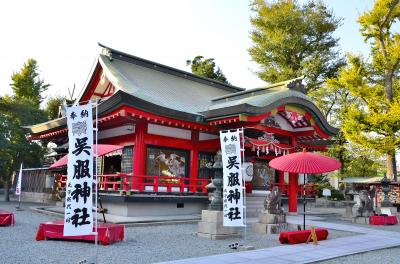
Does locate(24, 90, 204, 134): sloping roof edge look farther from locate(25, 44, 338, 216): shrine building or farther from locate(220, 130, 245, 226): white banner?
locate(220, 130, 245, 226): white banner

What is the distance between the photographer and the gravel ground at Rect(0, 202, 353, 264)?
7.38 metres

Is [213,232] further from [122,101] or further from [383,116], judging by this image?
[383,116]

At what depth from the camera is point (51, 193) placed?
73.7 feet

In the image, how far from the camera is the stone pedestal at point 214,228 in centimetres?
1043

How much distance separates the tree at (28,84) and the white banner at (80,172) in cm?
3053

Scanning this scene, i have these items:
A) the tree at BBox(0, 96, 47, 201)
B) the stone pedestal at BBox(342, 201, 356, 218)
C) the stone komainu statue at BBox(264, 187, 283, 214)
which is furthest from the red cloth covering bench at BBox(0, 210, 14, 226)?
the stone pedestal at BBox(342, 201, 356, 218)

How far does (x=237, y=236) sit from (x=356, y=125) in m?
18.1

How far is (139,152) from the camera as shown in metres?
15.5

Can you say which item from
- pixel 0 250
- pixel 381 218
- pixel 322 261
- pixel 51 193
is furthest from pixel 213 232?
pixel 51 193

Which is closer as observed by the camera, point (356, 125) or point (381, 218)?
point (381, 218)

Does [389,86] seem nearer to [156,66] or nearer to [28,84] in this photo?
[156,66]

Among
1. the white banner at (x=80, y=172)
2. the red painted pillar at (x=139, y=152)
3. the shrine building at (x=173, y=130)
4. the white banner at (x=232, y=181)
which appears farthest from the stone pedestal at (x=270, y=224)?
the white banner at (x=80, y=172)

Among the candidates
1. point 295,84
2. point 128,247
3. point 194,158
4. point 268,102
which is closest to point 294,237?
point 128,247

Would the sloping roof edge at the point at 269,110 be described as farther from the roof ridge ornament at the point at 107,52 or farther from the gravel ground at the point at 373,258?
the gravel ground at the point at 373,258
